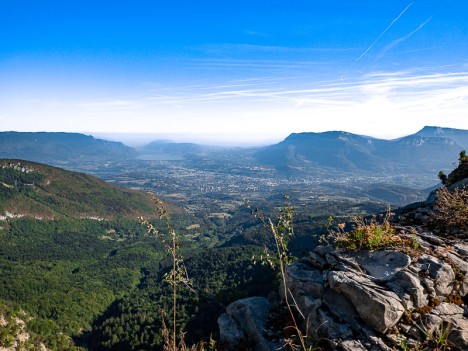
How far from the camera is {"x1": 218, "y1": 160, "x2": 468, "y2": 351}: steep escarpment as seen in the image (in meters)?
6.28

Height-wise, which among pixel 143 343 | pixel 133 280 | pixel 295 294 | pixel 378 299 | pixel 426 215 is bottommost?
pixel 133 280

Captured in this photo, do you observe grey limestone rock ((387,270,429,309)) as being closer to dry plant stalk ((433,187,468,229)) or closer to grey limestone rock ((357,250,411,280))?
grey limestone rock ((357,250,411,280))

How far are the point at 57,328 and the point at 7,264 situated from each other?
72299 millimetres

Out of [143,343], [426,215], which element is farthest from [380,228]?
[143,343]

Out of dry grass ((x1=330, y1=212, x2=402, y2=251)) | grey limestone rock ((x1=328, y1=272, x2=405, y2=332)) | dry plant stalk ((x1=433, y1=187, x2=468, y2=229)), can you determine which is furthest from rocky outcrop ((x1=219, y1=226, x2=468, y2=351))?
dry plant stalk ((x1=433, y1=187, x2=468, y2=229))

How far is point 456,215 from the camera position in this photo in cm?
983

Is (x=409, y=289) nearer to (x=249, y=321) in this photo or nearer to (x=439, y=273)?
(x=439, y=273)

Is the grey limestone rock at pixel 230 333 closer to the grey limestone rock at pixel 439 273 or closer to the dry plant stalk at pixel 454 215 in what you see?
the grey limestone rock at pixel 439 273

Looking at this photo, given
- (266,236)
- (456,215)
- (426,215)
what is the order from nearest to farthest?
(456,215)
(426,215)
(266,236)

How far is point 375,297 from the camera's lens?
21.7 ft

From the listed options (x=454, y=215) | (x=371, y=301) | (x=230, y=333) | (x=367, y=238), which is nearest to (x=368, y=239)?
(x=367, y=238)

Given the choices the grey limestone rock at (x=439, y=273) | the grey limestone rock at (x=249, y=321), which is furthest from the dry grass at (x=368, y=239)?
the grey limestone rock at (x=249, y=321)

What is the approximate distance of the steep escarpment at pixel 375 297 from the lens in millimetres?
6277

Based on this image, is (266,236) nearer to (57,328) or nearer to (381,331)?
(57,328)
